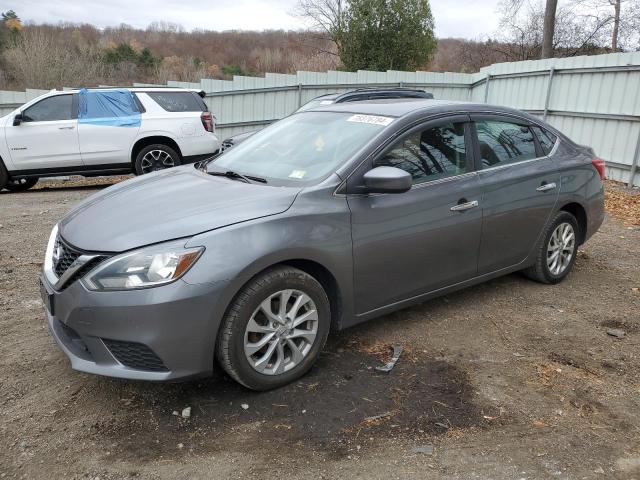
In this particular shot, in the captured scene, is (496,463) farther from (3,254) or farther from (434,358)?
(3,254)

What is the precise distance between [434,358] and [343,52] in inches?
827

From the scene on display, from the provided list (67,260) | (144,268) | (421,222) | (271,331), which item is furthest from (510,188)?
(67,260)

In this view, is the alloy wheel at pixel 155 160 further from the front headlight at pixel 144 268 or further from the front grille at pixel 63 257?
the front headlight at pixel 144 268

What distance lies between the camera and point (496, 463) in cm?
250

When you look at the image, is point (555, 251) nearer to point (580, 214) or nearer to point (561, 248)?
point (561, 248)

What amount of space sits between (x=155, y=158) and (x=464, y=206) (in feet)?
23.6

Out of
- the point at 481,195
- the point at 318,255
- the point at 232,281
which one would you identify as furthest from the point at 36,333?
the point at 481,195

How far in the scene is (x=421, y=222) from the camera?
353 cm

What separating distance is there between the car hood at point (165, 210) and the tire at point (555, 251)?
251 centimetres

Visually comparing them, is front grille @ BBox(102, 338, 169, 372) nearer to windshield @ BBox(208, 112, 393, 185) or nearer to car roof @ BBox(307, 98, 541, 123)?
windshield @ BBox(208, 112, 393, 185)

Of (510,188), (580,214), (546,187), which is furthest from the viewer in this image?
(580,214)

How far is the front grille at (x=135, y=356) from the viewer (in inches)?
105

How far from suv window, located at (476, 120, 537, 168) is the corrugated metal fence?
21.3ft

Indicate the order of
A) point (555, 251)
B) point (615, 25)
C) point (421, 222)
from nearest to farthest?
point (421, 222), point (555, 251), point (615, 25)
